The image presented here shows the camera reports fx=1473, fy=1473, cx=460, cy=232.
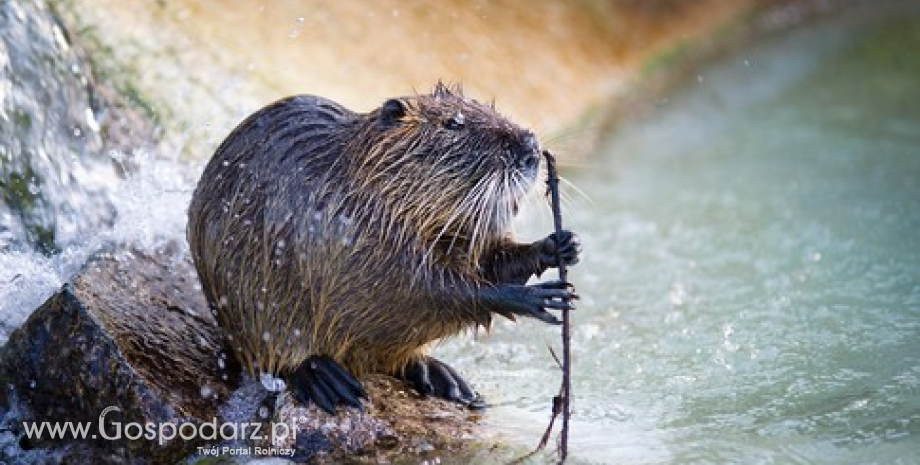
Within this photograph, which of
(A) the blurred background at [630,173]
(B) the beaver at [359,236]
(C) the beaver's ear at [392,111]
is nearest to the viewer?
(B) the beaver at [359,236]

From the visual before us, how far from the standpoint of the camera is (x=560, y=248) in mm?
3670

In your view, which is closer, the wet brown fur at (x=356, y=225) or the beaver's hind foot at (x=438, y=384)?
the wet brown fur at (x=356, y=225)

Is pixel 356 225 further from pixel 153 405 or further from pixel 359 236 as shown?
pixel 153 405

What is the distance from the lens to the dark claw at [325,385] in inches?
142

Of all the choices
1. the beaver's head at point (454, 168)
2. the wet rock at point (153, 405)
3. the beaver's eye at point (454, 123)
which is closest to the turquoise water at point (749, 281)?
the wet rock at point (153, 405)

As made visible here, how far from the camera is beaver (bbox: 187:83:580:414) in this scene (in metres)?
3.61

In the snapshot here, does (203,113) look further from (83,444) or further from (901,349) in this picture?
(901,349)

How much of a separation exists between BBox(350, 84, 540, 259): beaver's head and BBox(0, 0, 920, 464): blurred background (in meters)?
0.35

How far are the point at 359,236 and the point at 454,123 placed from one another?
0.39 metres

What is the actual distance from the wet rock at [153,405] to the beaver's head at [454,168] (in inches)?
19.2

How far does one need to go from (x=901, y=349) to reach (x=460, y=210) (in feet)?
4.51

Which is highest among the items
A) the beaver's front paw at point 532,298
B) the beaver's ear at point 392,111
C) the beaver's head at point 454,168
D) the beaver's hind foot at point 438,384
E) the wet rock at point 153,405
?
the beaver's ear at point 392,111

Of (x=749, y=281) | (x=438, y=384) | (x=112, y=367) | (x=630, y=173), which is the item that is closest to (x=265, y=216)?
(x=112, y=367)

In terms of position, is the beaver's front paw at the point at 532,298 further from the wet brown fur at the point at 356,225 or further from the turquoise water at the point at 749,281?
the turquoise water at the point at 749,281
